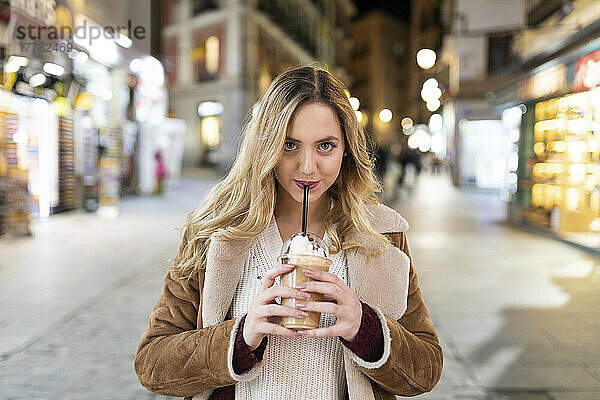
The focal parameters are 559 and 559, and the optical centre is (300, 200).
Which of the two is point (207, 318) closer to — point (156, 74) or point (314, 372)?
point (314, 372)

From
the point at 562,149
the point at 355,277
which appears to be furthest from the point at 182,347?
the point at 562,149

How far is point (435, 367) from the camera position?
1.53 meters

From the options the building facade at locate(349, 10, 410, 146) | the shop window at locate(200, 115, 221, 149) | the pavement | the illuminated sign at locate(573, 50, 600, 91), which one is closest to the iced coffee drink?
the pavement

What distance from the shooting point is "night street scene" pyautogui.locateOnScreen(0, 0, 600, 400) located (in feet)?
4.74

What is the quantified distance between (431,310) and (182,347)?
4.13 m

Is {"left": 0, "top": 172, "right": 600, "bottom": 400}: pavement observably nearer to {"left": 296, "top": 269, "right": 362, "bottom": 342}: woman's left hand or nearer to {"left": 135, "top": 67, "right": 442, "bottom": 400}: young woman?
{"left": 135, "top": 67, "right": 442, "bottom": 400}: young woman

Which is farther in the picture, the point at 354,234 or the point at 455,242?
the point at 455,242

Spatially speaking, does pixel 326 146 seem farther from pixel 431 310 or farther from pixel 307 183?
pixel 431 310

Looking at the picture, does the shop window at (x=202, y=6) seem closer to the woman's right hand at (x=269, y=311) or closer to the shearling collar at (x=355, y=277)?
the shearling collar at (x=355, y=277)

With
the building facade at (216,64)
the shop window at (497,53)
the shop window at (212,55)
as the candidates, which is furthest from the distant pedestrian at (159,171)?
the shop window at (497,53)

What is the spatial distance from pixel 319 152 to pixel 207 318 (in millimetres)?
531

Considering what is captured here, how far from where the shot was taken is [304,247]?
1.33 metres

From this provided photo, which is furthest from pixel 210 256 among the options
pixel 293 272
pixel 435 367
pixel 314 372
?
pixel 435 367

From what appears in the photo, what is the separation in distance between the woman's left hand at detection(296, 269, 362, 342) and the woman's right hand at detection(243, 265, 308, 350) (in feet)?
0.07
